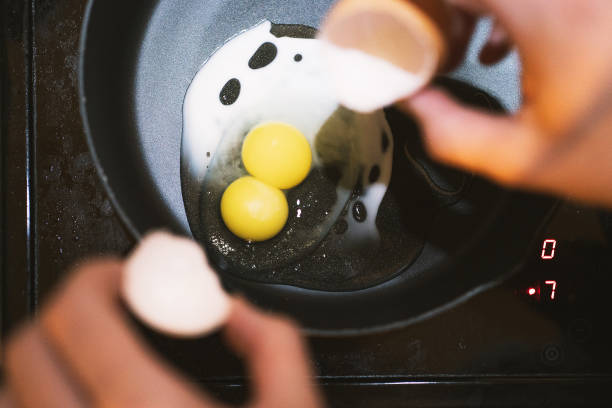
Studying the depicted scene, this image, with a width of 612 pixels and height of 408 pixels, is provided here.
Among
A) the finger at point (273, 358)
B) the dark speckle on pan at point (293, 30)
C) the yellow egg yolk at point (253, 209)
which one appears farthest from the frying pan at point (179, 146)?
the finger at point (273, 358)

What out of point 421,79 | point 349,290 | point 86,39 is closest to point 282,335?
point 349,290

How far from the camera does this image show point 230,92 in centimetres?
148

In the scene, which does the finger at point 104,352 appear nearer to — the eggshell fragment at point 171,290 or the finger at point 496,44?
the eggshell fragment at point 171,290

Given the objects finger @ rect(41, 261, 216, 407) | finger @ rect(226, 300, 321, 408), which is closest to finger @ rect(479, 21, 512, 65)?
finger @ rect(226, 300, 321, 408)

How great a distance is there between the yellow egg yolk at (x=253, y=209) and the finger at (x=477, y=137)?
17.9 inches

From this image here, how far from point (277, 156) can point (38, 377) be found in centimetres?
77

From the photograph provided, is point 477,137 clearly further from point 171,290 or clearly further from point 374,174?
point 171,290

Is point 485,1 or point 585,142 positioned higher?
point 485,1

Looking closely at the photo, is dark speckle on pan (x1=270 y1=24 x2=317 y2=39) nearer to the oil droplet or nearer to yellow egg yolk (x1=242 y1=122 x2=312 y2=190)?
yellow egg yolk (x1=242 y1=122 x2=312 y2=190)

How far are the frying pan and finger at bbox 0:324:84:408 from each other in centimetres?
35

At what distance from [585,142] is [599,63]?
162 mm

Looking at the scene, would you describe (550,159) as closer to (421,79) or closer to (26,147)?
(421,79)

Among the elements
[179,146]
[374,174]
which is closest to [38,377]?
[179,146]

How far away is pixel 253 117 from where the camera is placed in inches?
58.5
